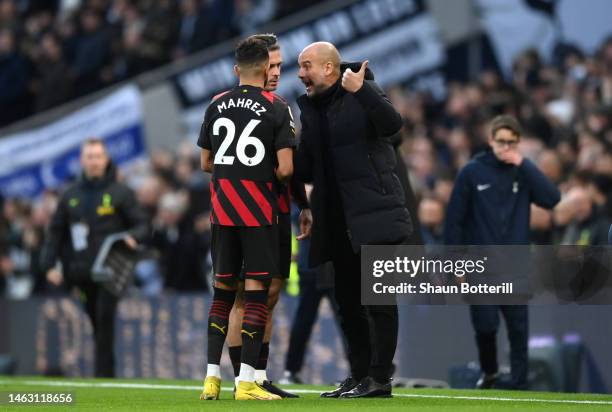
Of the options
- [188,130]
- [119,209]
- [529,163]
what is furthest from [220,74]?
[529,163]

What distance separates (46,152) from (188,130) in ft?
6.26

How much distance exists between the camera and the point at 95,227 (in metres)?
14.3

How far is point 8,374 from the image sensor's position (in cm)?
1758

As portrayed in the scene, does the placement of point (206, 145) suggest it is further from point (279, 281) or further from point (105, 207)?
point (105, 207)

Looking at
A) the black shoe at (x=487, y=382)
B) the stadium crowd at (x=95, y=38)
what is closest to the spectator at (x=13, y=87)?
the stadium crowd at (x=95, y=38)

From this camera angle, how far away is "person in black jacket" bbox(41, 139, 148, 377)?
14.2 metres

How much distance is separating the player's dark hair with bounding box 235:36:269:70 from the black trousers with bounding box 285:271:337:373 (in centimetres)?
389

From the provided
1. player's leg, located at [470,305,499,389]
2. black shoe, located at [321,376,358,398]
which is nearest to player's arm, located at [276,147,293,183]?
black shoe, located at [321,376,358,398]

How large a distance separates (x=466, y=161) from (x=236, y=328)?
5982 mm

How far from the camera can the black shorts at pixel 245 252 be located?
927cm

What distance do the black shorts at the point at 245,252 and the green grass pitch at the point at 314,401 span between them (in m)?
0.73

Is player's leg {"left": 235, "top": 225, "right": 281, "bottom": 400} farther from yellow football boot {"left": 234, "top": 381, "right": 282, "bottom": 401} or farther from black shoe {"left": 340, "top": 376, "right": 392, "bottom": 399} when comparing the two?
black shoe {"left": 340, "top": 376, "right": 392, "bottom": 399}

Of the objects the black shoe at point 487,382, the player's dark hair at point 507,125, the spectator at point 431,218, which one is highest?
the player's dark hair at point 507,125

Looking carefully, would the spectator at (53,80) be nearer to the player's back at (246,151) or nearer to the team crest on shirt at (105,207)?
the team crest on shirt at (105,207)
